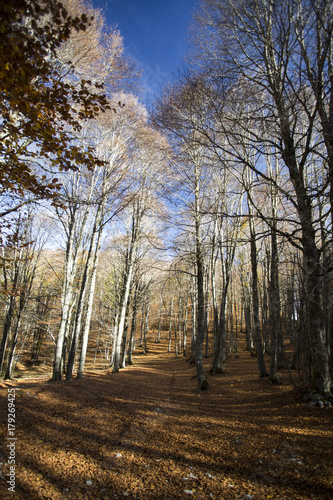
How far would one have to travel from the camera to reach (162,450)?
3.24 m

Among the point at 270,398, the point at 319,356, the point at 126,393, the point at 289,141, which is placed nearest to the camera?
the point at 319,356

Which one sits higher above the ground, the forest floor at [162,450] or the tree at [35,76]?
the tree at [35,76]

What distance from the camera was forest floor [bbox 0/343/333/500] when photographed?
7.68 feet

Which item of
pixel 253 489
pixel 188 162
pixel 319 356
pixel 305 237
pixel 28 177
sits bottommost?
pixel 253 489

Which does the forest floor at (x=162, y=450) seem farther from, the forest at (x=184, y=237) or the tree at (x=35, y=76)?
the tree at (x=35, y=76)

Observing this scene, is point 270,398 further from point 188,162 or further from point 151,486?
point 188,162

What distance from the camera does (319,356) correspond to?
4543 mm

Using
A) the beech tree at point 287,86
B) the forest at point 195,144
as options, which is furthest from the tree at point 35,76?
the beech tree at point 287,86

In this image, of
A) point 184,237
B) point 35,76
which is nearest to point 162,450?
point 35,76

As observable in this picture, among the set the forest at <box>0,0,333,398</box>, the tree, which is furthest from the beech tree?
the tree

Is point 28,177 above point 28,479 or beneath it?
above

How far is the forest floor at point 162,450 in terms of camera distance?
2342 millimetres

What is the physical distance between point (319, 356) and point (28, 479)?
4.75 m

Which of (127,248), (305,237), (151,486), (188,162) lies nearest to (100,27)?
(188,162)
